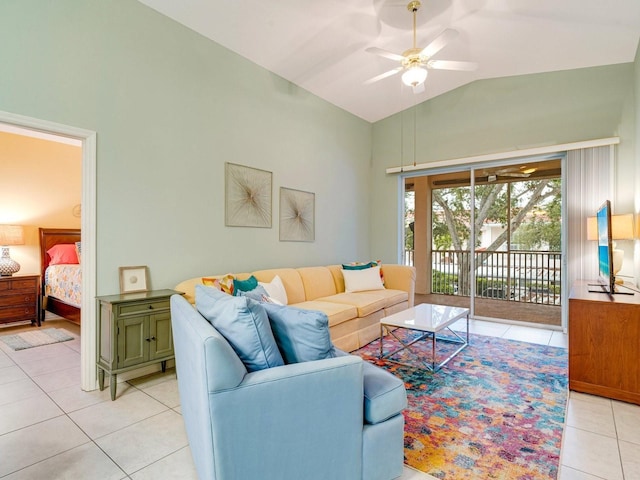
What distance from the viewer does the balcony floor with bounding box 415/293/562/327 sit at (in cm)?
476

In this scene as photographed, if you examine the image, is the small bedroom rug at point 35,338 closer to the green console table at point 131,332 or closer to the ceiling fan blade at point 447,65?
the green console table at point 131,332

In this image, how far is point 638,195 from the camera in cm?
357

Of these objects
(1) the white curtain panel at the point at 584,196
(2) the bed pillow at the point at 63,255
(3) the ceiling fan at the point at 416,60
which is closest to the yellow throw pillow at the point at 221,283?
(3) the ceiling fan at the point at 416,60

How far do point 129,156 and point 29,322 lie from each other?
357 centimetres

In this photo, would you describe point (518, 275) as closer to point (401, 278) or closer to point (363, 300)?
point (401, 278)

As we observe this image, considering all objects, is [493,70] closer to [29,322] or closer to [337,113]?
[337,113]

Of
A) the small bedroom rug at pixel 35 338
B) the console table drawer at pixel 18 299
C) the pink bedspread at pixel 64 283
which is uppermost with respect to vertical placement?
the pink bedspread at pixel 64 283

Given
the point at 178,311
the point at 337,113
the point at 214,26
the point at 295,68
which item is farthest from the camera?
the point at 337,113

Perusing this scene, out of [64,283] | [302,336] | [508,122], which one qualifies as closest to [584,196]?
[508,122]

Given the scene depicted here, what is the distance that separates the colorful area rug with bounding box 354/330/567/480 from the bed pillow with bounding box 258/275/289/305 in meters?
0.98

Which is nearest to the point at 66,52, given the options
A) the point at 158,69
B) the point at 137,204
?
the point at 158,69

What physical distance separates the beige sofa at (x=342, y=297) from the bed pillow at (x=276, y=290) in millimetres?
153

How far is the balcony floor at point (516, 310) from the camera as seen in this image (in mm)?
4758

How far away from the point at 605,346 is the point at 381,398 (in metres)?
2.07
